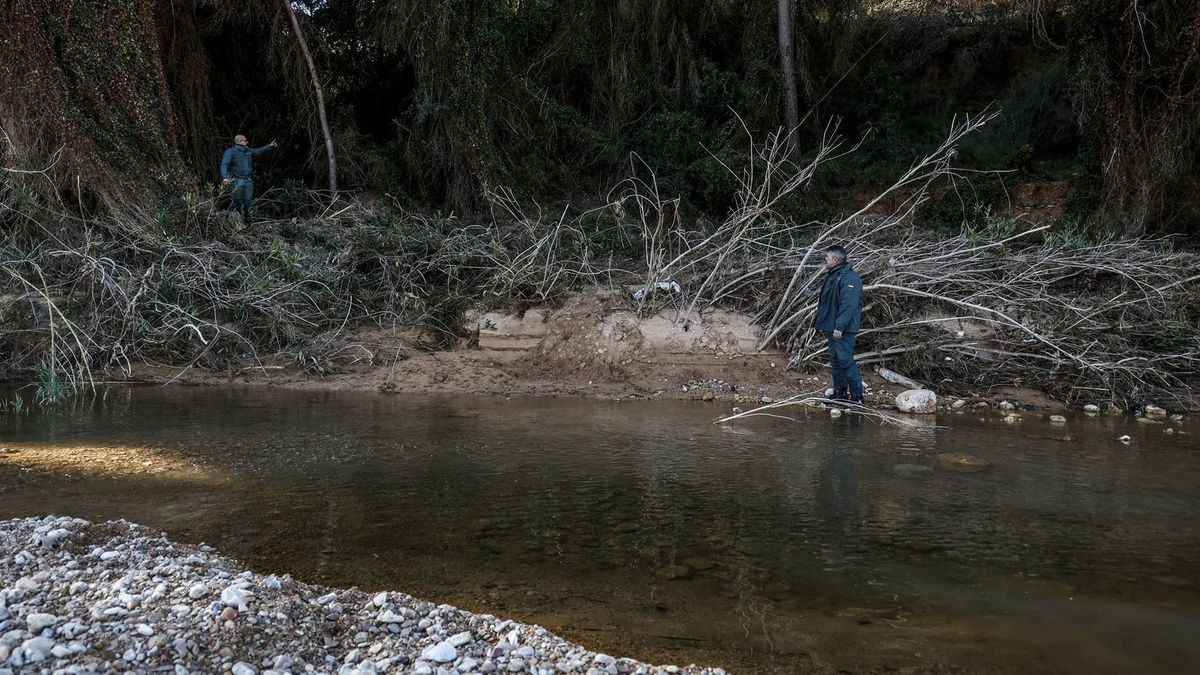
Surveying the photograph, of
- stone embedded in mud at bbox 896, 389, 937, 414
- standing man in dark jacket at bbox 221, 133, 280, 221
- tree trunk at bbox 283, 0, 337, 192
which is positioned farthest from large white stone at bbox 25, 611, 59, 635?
tree trunk at bbox 283, 0, 337, 192

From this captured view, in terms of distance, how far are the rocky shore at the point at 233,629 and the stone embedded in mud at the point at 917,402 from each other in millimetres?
5922

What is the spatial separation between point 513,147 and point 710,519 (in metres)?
12.5

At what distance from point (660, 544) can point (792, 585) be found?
30.6 inches

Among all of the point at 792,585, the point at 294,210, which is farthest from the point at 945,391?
the point at 294,210

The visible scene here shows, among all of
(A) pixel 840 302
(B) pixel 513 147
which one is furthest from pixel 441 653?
(B) pixel 513 147

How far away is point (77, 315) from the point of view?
9.95m

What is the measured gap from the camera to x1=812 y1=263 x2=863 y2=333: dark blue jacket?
26.6 ft

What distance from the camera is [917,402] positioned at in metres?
8.27

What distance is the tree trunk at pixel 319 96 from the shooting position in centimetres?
1512

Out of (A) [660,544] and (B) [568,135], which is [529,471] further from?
(B) [568,135]

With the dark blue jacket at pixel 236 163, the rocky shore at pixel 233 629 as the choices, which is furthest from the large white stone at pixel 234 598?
the dark blue jacket at pixel 236 163

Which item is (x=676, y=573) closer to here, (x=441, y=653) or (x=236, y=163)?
(x=441, y=653)

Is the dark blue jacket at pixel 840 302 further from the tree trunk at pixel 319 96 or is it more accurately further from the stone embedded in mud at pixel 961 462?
the tree trunk at pixel 319 96

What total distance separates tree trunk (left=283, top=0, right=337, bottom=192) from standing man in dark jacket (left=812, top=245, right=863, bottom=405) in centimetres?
1027
